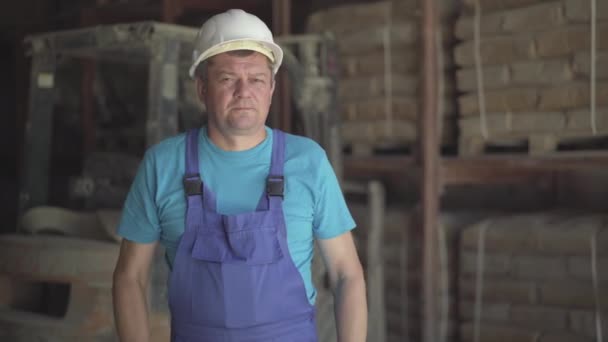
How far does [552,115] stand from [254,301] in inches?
122

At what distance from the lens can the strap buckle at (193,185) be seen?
2.18 metres

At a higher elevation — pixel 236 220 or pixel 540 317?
pixel 236 220

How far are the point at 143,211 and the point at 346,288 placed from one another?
0.76m

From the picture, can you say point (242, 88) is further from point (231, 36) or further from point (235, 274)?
point (235, 274)

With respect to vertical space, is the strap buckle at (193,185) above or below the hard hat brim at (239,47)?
below

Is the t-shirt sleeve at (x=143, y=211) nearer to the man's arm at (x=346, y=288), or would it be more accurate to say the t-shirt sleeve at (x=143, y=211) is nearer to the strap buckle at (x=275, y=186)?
the strap buckle at (x=275, y=186)

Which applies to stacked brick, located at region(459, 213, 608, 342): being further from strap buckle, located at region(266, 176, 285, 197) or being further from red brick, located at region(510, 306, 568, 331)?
strap buckle, located at region(266, 176, 285, 197)

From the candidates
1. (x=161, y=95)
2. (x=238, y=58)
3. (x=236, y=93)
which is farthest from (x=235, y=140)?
(x=161, y=95)

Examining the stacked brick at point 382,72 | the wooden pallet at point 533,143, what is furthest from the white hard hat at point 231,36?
the stacked brick at point 382,72

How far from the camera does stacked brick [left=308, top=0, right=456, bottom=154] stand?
204 inches

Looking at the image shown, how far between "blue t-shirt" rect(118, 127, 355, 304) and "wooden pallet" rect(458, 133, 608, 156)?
8.82 feet

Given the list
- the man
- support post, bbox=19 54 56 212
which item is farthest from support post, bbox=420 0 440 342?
the man

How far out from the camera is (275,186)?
2.20 metres

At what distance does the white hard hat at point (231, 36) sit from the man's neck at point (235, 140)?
26 centimetres
